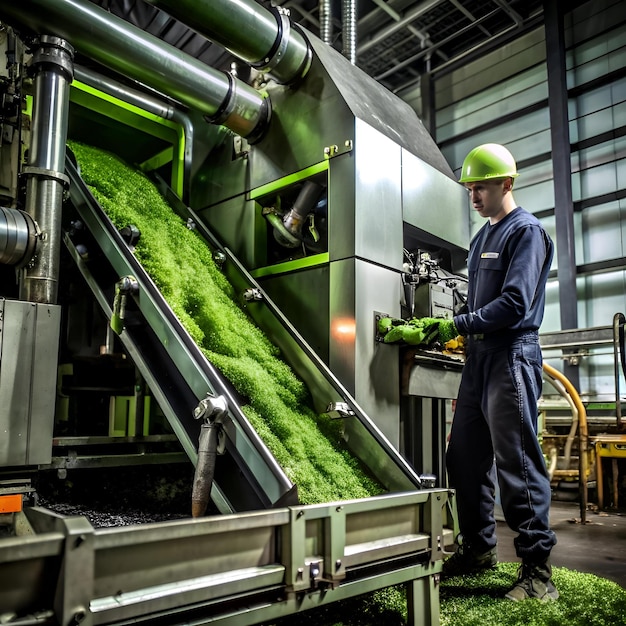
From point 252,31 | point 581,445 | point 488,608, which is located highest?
point 252,31

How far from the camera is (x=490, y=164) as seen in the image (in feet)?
6.85

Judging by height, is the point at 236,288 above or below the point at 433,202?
below

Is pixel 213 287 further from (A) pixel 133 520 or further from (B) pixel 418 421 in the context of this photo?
(B) pixel 418 421

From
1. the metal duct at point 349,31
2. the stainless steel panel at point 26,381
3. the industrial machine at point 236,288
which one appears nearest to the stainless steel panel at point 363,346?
the industrial machine at point 236,288

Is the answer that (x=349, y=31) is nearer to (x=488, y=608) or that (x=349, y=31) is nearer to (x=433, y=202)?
(x=433, y=202)

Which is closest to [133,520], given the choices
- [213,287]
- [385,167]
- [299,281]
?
[213,287]

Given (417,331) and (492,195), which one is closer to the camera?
(492,195)

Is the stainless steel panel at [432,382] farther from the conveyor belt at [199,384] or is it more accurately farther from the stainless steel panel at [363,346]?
the conveyor belt at [199,384]

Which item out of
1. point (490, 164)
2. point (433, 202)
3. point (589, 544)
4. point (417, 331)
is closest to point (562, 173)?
point (433, 202)

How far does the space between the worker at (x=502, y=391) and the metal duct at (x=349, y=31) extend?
6.09 feet

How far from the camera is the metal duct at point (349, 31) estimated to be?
3.59 m

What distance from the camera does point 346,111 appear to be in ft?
8.01

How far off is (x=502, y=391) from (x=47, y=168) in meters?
1.77

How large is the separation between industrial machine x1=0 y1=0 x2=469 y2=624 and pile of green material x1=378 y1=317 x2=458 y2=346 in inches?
2.8
